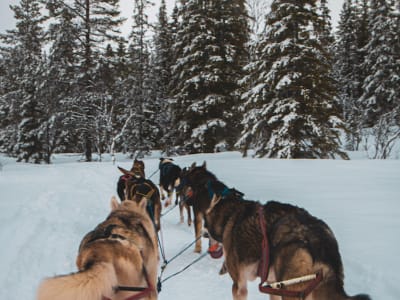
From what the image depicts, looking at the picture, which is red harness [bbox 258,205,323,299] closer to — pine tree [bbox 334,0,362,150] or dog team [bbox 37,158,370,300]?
dog team [bbox 37,158,370,300]

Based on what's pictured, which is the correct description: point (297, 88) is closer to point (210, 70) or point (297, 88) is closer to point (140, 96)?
point (210, 70)

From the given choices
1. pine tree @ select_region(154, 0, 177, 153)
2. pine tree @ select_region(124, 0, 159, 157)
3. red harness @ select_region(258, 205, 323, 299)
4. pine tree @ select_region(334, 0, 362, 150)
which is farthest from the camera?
pine tree @ select_region(334, 0, 362, 150)

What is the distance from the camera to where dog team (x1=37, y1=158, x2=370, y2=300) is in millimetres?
1740

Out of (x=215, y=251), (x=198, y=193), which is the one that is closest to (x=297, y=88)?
(x=198, y=193)

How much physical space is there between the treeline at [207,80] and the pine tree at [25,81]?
101 millimetres

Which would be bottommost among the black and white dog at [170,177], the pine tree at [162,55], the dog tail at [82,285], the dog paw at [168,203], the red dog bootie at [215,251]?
the dog paw at [168,203]

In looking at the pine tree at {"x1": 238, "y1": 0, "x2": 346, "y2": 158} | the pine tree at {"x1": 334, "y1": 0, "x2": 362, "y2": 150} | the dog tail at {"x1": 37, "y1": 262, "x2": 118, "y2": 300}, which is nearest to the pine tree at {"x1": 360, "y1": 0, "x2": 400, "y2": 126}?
the pine tree at {"x1": 334, "y1": 0, "x2": 362, "y2": 150}

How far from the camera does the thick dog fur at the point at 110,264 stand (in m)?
1.55

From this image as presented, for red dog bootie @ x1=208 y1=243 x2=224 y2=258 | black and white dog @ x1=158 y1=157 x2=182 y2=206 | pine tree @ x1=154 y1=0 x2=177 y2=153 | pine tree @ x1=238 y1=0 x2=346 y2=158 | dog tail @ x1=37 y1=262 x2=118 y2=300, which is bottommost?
red dog bootie @ x1=208 y1=243 x2=224 y2=258

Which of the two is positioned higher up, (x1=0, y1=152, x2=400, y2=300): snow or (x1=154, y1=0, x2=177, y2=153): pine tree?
(x1=154, y1=0, x2=177, y2=153): pine tree

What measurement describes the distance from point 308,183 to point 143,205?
4.91 m

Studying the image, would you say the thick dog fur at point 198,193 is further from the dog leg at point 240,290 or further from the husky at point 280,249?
the dog leg at point 240,290

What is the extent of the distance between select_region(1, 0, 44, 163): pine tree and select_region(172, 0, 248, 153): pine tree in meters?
12.1

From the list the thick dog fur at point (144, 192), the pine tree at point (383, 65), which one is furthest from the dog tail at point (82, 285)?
the pine tree at point (383, 65)
